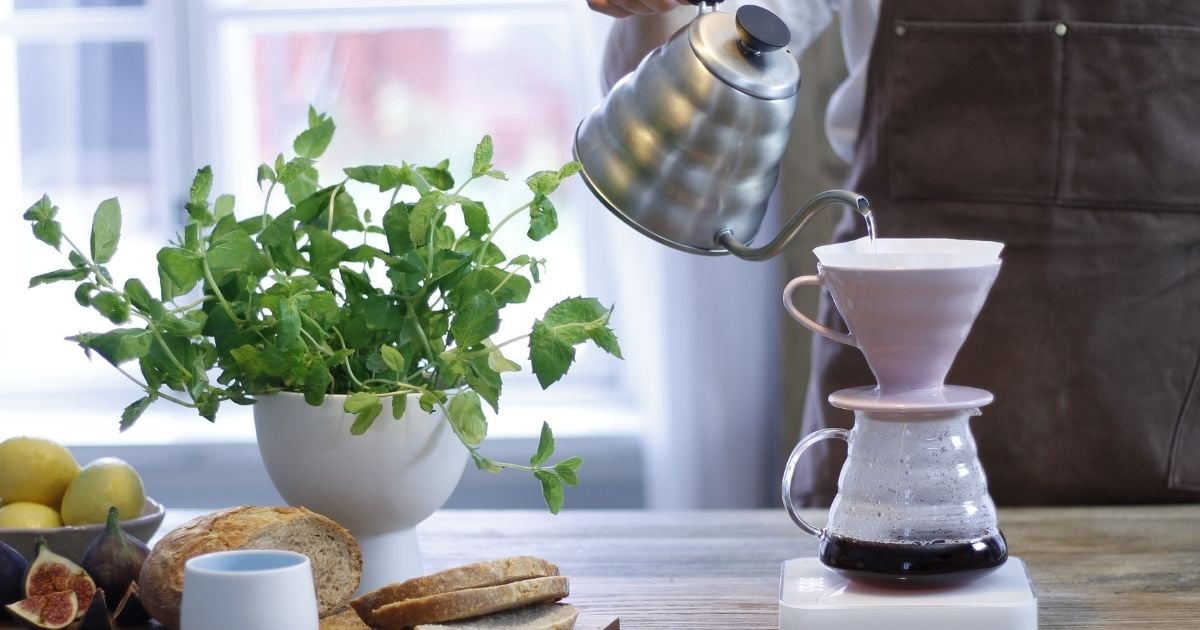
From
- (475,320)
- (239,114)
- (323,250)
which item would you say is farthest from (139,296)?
(239,114)

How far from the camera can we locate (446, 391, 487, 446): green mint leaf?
2.97ft

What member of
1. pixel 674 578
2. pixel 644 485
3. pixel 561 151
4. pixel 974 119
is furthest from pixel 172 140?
pixel 674 578

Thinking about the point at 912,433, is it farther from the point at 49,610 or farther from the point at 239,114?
the point at 239,114

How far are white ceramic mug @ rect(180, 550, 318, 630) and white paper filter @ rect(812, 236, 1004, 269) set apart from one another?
0.38 meters

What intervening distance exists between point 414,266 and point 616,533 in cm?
44

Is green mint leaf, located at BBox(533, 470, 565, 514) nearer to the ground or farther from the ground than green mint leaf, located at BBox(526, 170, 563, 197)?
nearer to the ground

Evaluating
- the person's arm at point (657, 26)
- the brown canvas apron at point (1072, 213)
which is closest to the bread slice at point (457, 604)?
the person's arm at point (657, 26)

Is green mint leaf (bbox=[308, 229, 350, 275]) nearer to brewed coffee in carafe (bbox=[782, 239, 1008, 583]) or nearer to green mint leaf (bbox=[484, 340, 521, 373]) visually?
green mint leaf (bbox=[484, 340, 521, 373])

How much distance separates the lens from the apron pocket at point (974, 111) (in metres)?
1.53

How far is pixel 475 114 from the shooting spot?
8.70ft

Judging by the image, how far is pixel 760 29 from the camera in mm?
863

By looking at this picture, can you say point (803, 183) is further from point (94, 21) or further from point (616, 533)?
point (94, 21)

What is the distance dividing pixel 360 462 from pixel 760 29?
428 millimetres

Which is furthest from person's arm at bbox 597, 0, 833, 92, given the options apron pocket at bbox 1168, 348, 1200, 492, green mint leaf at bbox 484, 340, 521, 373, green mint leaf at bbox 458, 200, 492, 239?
apron pocket at bbox 1168, 348, 1200, 492
